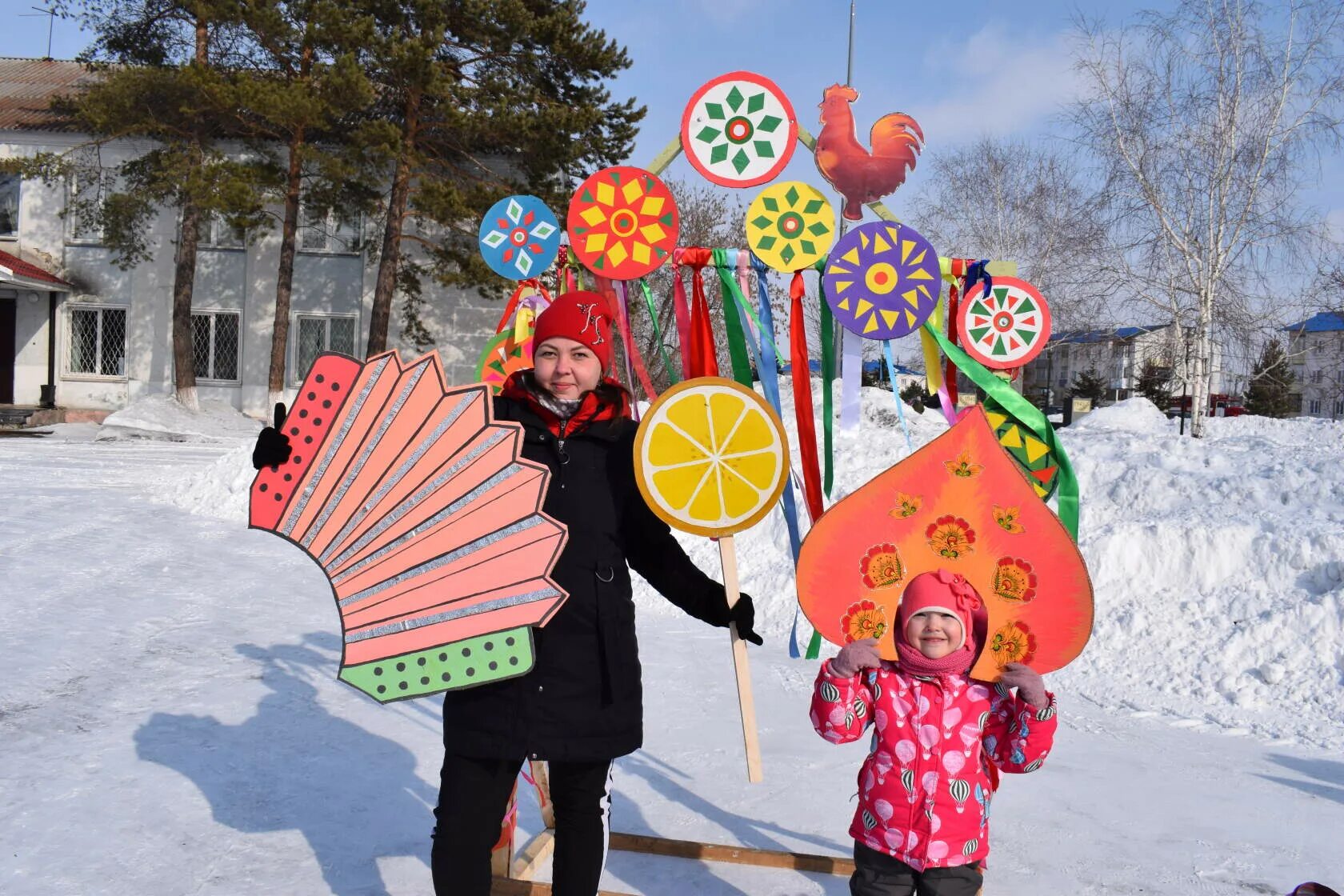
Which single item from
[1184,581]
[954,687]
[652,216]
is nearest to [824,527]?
[954,687]

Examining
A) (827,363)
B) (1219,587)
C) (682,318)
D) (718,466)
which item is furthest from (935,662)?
(1219,587)

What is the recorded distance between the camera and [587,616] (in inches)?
82.7

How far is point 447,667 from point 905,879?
1.00 m

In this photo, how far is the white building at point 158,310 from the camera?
19922mm

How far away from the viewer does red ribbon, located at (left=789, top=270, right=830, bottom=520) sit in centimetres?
351

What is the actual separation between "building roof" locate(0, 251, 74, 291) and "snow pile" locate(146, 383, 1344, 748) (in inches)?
469

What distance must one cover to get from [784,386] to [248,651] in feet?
42.8

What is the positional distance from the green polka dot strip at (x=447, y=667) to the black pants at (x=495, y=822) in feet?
0.52

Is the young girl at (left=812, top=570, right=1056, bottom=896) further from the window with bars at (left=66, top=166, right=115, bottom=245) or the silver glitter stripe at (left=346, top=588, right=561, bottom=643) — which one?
the window with bars at (left=66, top=166, right=115, bottom=245)

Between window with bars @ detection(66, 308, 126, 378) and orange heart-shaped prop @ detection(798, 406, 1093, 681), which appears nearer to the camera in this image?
orange heart-shaped prop @ detection(798, 406, 1093, 681)

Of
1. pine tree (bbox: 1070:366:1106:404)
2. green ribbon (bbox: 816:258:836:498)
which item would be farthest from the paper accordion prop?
pine tree (bbox: 1070:366:1106:404)

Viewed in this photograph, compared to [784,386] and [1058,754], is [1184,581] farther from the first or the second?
[784,386]

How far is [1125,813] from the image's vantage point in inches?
130

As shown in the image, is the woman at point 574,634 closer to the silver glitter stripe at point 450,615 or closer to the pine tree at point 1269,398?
the silver glitter stripe at point 450,615
